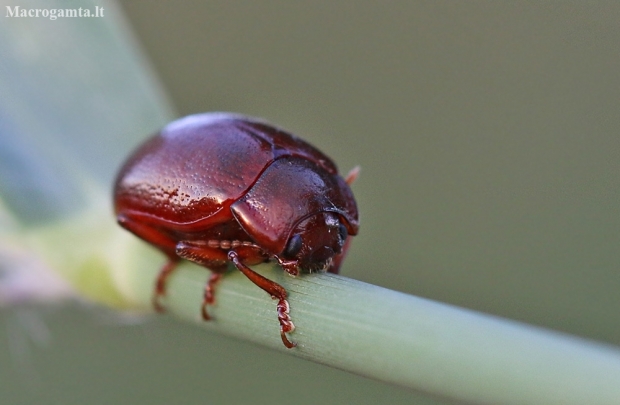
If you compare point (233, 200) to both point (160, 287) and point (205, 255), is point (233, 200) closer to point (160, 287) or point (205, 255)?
point (205, 255)

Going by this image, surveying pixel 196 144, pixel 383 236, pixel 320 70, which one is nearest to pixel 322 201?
pixel 196 144

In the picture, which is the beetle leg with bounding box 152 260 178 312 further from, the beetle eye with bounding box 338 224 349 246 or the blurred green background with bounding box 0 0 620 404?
the blurred green background with bounding box 0 0 620 404

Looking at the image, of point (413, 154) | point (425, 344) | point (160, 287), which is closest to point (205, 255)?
point (160, 287)

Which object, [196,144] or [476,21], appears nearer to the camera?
[196,144]

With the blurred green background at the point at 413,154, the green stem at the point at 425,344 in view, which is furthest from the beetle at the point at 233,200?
the blurred green background at the point at 413,154

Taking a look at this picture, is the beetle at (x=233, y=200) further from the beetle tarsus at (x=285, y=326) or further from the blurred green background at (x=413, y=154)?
the blurred green background at (x=413, y=154)

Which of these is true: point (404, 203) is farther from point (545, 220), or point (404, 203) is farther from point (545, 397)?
point (545, 397)

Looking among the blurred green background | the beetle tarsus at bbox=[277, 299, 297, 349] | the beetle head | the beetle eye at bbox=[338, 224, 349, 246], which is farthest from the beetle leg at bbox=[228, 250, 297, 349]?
the blurred green background
